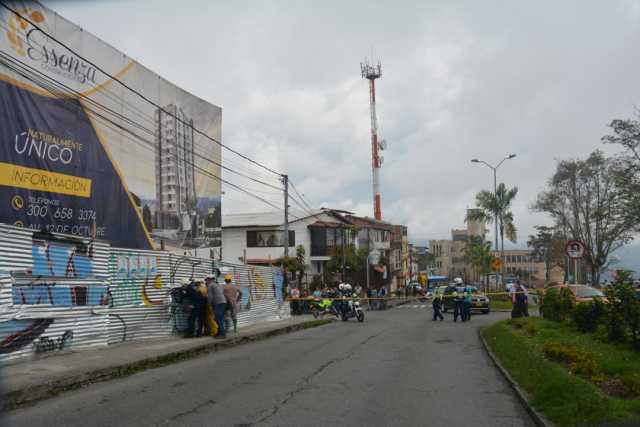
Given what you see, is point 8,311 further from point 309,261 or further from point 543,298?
point 309,261

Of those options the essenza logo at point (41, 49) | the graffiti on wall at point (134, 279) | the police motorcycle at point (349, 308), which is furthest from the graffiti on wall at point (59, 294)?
the police motorcycle at point (349, 308)

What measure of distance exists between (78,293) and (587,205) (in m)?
43.1

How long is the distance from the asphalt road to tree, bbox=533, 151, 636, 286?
36.5 meters

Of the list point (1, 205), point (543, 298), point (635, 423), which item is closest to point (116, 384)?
point (635, 423)

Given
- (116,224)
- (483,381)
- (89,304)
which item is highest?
(116,224)

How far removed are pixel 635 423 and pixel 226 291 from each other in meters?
12.9

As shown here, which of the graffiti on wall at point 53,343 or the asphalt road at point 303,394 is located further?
the graffiti on wall at point 53,343

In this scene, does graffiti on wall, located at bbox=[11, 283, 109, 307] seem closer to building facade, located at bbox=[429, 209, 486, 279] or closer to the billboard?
the billboard

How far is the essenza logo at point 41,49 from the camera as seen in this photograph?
17.8 metres

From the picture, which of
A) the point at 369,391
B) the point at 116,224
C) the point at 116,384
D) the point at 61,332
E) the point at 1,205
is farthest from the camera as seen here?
the point at 116,224

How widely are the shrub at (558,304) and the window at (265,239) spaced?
35858 mm

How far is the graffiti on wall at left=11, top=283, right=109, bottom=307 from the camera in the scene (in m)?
11.8

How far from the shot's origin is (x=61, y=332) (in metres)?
12.8

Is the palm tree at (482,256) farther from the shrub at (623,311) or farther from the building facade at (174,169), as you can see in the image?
the shrub at (623,311)
